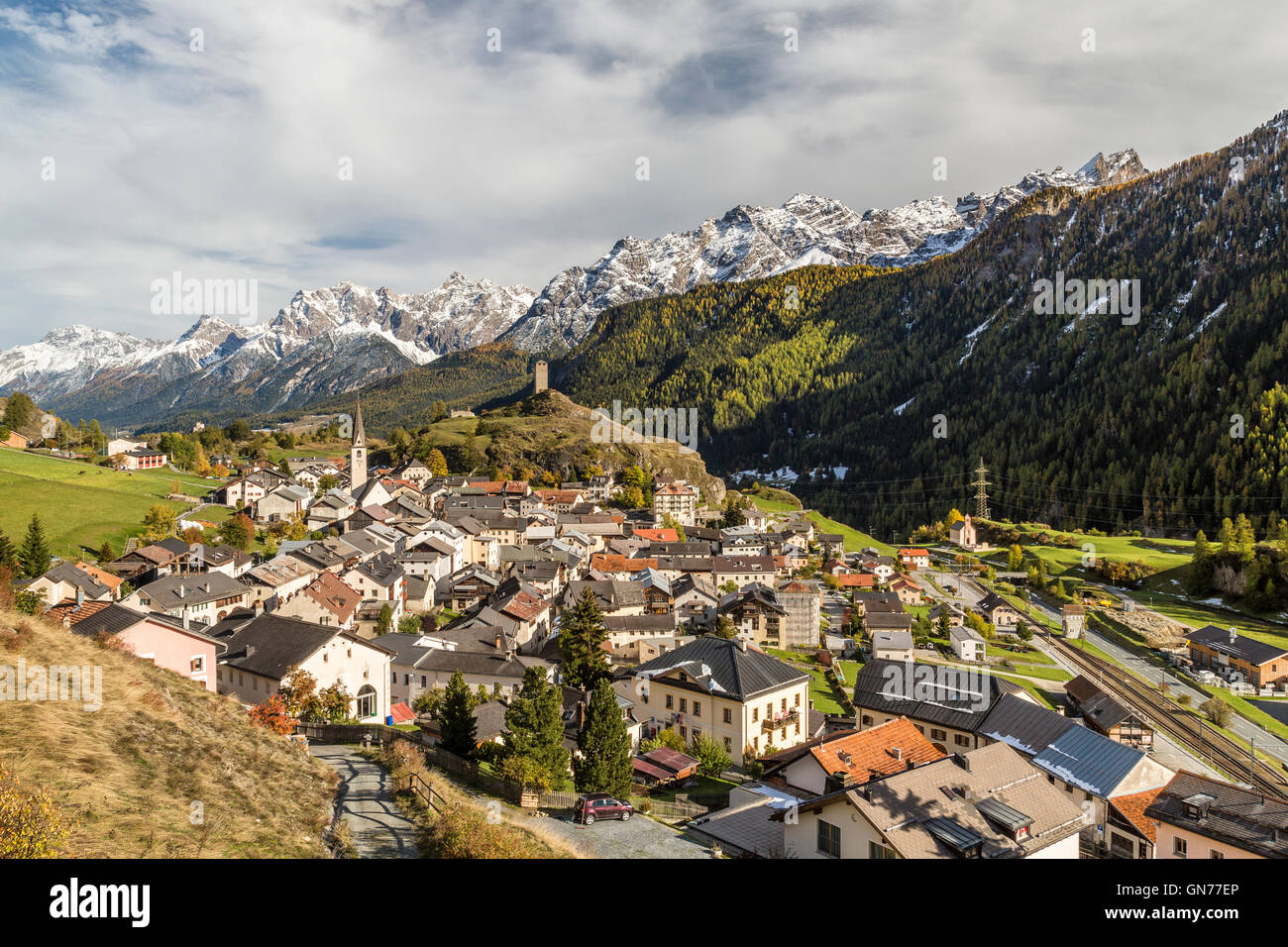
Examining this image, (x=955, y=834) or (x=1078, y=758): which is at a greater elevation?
(x=955, y=834)

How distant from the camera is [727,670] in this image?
130ft

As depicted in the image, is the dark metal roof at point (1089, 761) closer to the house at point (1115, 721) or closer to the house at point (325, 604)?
the house at point (1115, 721)

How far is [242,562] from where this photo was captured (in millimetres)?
64688

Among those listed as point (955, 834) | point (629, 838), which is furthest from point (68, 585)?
point (955, 834)

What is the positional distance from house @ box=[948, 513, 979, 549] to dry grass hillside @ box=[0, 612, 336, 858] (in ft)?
398

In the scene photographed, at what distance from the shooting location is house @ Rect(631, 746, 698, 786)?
30.9 m

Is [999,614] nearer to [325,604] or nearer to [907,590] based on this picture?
[907,590]

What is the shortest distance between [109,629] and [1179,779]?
42520 millimetres

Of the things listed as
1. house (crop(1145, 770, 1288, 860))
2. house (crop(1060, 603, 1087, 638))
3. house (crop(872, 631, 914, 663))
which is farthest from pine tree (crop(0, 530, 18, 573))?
house (crop(1060, 603, 1087, 638))

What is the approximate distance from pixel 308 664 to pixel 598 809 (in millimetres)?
18364

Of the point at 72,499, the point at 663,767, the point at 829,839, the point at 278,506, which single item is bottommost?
the point at 663,767

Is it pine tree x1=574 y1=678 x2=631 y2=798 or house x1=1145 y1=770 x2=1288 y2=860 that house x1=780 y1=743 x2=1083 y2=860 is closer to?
house x1=1145 y1=770 x2=1288 y2=860
